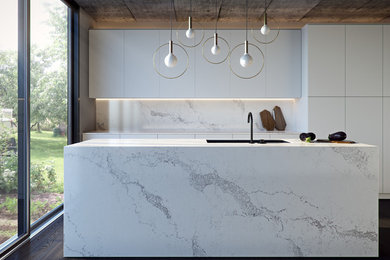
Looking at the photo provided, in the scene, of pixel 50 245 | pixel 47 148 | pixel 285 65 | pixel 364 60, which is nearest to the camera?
pixel 50 245

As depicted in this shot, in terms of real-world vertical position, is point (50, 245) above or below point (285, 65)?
below

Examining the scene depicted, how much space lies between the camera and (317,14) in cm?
471

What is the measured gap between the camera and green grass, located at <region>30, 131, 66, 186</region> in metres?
3.19

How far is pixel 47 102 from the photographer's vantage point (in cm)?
354

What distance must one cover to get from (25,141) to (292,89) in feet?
11.1

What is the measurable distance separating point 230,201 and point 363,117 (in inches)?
108

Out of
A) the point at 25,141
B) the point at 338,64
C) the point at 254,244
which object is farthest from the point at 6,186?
the point at 338,64

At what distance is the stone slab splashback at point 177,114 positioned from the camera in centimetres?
A: 514

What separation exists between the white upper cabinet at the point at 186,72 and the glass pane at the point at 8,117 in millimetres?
1913

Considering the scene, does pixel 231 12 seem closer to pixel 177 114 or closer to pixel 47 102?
pixel 177 114

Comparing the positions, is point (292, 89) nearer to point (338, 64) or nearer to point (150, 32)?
point (338, 64)

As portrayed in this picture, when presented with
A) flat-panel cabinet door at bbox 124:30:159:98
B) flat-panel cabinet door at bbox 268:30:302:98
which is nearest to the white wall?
Answer: flat-panel cabinet door at bbox 268:30:302:98

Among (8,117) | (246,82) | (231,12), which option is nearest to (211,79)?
(246,82)

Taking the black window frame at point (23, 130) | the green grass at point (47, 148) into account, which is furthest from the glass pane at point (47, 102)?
the black window frame at point (23, 130)
